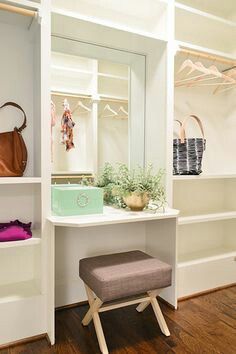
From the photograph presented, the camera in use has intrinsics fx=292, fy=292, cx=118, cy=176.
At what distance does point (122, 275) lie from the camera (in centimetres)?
163

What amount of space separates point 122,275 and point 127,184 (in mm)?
628

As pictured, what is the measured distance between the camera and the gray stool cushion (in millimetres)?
1586

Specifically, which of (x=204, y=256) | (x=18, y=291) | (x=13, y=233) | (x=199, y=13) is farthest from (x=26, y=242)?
(x=199, y=13)

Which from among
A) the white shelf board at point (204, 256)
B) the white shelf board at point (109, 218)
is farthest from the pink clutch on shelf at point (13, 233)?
the white shelf board at point (204, 256)

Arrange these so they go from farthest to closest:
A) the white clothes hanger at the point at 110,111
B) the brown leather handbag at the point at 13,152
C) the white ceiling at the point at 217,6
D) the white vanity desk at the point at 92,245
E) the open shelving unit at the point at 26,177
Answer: the white ceiling at the point at 217,6 → the white clothes hanger at the point at 110,111 → the white vanity desk at the point at 92,245 → the brown leather handbag at the point at 13,152 → the open shelving unit at the point at 26,177

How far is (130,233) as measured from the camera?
7.79ft

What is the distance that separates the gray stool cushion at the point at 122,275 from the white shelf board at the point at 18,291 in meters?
0.33

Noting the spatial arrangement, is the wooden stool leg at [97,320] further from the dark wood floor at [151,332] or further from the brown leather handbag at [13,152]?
the brown leather handbag at [13,152]

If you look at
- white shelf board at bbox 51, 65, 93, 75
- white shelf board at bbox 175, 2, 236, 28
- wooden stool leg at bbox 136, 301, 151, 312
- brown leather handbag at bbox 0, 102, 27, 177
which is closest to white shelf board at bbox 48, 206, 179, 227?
brown leather handbag at bbox 0, 102, 27, 177

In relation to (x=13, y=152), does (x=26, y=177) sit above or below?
below

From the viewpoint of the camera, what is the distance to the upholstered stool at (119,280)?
1.59 metres

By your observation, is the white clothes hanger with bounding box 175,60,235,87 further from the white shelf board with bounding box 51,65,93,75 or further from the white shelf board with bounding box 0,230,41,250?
the white shelf board with bounding box 0,230,41,250

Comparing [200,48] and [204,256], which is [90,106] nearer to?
[200,48]

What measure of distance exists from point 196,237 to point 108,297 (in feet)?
4.67
